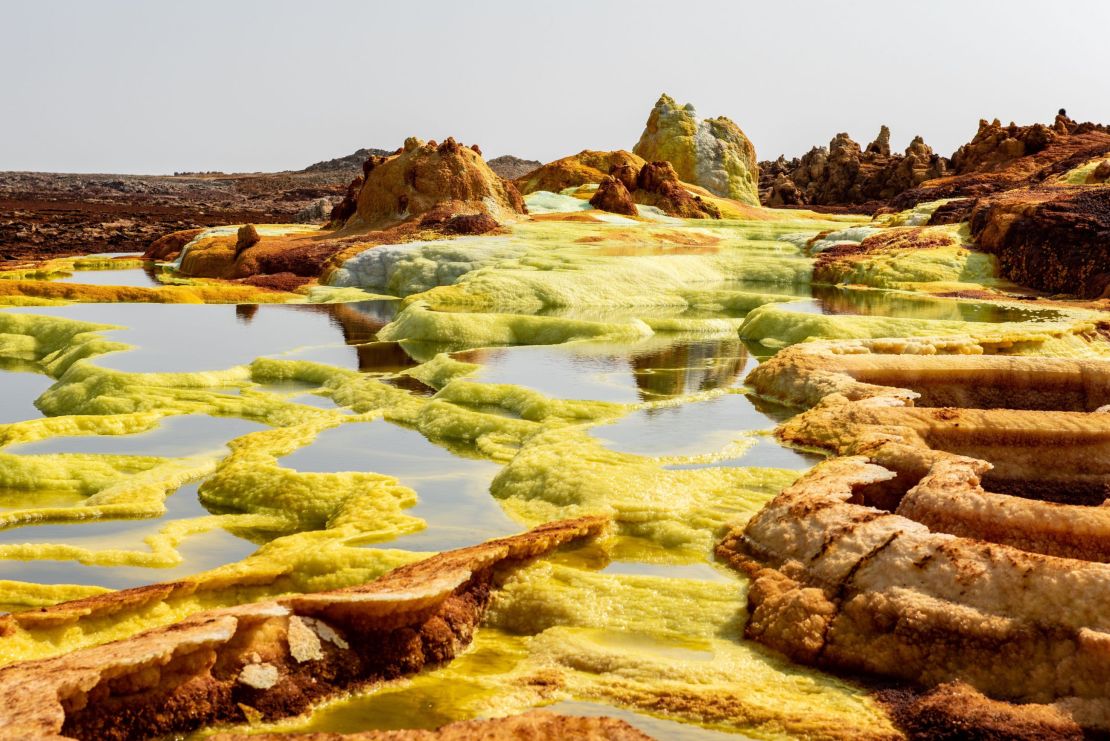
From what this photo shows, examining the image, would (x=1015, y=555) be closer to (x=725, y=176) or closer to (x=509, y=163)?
(x=725, y=176)

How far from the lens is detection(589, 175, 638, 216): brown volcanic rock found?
148 ft

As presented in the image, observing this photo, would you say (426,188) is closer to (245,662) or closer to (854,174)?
(245,662)

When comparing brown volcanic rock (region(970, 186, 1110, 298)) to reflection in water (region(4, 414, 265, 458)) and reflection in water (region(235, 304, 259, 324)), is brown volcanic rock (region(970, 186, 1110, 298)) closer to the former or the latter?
reflection in water (region(235, 304, 259, 324))

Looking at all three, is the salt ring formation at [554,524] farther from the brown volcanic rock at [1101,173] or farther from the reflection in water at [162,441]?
the brown volcanic rock at [1101,173]

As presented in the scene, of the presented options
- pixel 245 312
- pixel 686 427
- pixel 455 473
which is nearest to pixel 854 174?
pixel 245 312

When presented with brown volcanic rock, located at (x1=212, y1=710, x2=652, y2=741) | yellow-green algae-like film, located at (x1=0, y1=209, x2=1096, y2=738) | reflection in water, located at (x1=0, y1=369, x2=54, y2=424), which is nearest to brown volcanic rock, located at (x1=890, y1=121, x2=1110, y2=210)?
yellow-green algae-like film, located at (x1=0, y1=209, x2=1096, y2=738)

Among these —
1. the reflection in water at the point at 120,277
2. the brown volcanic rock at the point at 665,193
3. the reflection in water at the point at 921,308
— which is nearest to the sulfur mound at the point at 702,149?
the brown volcanic rock at the point at 665,193

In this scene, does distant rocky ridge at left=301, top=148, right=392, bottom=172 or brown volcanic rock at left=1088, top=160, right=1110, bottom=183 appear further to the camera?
distant rocky ridge at left=301, top=148, right=392, bottom=172

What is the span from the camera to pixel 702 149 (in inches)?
2422

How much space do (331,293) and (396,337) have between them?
28.9 feet

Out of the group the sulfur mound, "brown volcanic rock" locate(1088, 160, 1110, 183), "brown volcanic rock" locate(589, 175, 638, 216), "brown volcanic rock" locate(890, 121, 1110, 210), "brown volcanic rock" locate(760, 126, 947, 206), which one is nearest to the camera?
"brown volcanic rock" locate(1088, 160, 1110, 183)

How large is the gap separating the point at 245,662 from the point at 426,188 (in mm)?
32892

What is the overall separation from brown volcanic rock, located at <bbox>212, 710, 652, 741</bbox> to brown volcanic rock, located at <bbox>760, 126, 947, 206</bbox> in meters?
66.3

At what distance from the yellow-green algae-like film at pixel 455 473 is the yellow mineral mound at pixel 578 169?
28700mm
